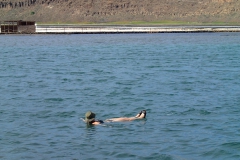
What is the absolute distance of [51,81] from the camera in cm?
4016

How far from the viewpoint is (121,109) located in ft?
90.6

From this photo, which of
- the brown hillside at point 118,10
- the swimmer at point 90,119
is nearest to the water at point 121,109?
the swimmer at point 90,119

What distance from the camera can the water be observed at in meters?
19.8

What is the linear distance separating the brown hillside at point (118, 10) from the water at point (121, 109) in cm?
13365

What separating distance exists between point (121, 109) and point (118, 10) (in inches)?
6501

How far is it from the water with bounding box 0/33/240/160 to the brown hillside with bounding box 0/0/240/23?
133653mm

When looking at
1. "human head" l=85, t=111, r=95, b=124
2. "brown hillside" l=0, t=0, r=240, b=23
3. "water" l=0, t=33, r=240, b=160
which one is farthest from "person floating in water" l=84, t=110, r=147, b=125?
"brown hillside" l=0, t=0, r=240, b=23

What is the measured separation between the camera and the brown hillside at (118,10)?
613 feet

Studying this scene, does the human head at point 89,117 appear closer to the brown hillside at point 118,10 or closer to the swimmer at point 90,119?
the swimmer at point 90,119

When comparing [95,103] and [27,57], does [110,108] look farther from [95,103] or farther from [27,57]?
[27,57]

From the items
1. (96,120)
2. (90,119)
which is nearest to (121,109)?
(96,120)

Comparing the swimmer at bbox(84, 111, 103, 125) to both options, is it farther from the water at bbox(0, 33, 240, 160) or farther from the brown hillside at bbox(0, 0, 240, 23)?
the brown hillside at bbox(0, 0, 240, 23)

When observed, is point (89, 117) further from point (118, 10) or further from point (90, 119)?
point (118, 10)

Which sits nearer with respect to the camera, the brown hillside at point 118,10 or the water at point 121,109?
the water at point 121,109
